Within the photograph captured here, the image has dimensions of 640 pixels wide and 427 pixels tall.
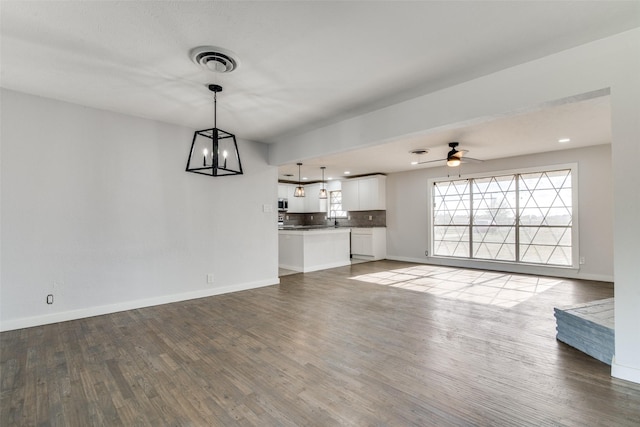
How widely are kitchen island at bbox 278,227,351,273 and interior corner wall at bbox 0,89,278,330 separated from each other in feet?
6.07

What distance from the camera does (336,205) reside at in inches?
393

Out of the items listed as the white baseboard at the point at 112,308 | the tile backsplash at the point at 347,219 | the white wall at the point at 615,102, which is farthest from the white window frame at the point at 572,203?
the white baseboard at the point at 112,308

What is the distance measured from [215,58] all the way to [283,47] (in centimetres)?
61

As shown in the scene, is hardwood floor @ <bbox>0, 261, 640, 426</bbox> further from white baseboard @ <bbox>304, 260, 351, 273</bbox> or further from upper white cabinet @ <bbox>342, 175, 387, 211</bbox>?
upper white cabinet @ <bbox>342, 175, 387, 211</bbox>

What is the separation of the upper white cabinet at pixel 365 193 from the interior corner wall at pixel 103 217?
175 inches

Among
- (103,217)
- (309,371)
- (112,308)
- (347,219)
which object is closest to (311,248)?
(347,219)

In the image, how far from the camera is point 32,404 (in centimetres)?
194

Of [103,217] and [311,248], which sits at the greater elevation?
[103,217]

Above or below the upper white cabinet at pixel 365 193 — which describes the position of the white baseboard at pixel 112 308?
below

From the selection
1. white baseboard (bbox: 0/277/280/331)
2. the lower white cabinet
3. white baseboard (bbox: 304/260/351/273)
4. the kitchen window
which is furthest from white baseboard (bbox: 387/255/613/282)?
white baseboard (bbox: 0/277/280/331)

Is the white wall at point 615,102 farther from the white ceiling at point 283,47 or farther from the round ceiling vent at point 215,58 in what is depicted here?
the round ceiling vent at point 215,58

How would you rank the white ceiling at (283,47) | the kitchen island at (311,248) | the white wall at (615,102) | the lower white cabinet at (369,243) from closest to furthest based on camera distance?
the white ceiling at (283,47)
the white wall at (615,102)
the kitchen island at (311,248)
the lower white cabinet at (369,243)

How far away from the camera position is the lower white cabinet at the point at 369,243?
8.47 meters

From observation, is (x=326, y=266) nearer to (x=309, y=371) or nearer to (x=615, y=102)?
(x=309, y=371)
